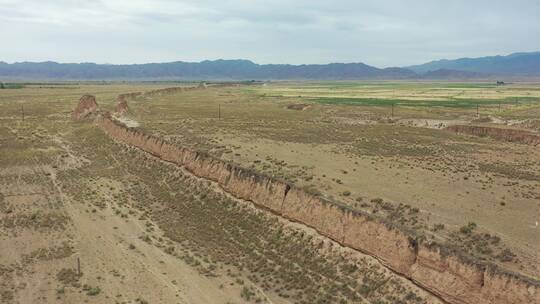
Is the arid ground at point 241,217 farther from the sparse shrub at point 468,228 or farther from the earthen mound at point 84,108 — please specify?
the earthen mound at point 84,108

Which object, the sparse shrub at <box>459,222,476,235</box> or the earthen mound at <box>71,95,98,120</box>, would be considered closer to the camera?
the sparse shrub at <box>459,222,476,235</box>

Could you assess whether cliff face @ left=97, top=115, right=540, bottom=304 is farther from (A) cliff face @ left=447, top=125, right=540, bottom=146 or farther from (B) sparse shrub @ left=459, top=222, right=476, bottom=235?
(A) cliff face @ left=447, top=125, right=540, bottom=146

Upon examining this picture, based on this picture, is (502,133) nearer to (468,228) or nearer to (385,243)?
(468,228)

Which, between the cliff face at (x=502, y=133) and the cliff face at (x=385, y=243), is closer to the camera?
the cliff face at (x=385, y=243)

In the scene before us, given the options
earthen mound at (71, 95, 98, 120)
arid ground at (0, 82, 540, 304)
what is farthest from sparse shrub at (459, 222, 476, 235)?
earthen mound at (71, 95, 98, 120)

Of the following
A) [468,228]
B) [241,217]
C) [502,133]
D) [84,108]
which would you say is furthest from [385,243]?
[84,108]

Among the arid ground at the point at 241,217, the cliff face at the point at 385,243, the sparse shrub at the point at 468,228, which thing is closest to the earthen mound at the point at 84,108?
the arid ground at the point at 241,217
